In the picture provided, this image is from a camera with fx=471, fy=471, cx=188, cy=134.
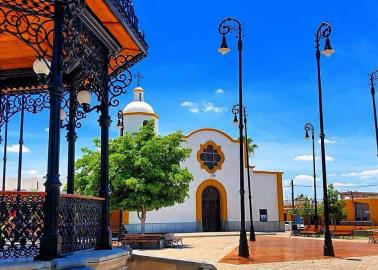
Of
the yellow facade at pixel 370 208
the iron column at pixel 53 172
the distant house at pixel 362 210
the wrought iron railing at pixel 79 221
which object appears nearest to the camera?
the iron column at pixel 53 172

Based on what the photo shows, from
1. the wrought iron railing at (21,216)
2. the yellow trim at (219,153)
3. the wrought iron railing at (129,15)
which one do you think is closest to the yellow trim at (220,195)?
the yellow trim at (219,153)

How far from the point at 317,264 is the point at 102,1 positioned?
459 inches

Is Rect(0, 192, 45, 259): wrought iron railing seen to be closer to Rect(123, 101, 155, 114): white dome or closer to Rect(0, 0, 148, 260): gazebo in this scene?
Rect(0, 0, 148, 260): gazebo

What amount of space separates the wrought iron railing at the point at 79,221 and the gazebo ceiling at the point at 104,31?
2.34m

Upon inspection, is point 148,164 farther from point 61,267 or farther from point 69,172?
point 61,267

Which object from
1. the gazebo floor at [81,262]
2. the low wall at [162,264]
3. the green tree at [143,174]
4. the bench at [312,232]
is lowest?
the bench at [312,232]

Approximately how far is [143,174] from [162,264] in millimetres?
17127

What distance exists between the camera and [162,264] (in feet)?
25.0

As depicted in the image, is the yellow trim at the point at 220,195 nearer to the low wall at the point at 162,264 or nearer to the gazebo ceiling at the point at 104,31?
the gazebo ceiling at the point at 104,31

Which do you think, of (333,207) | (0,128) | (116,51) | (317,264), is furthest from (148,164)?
(333,207)

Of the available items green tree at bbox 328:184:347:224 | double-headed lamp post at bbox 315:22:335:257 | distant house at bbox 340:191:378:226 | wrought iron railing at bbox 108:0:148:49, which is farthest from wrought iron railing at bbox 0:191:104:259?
distant house at bbox 340:191:378:226

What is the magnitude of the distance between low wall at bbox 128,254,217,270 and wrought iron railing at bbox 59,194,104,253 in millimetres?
870

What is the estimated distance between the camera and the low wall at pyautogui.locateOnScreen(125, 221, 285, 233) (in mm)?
37562

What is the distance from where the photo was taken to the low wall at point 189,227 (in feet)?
123
